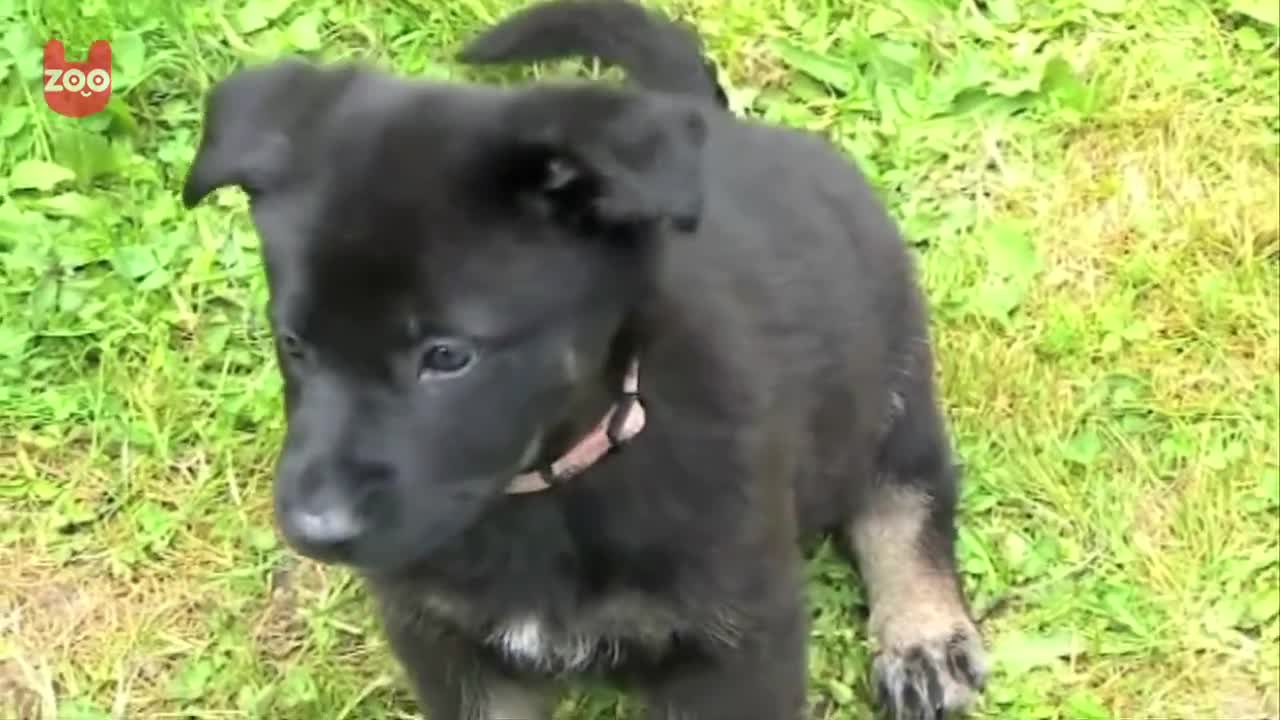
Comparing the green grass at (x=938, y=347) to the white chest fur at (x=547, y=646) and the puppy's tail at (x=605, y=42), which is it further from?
the puppy's tail at (x=605, y=42)

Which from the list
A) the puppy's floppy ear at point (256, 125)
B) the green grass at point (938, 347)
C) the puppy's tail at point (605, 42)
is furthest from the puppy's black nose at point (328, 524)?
the green grass at point (938, 347)

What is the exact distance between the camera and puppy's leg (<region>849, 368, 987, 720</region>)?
153 inches

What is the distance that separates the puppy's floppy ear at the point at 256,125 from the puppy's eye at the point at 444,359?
315 millimetres

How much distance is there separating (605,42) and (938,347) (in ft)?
3.54

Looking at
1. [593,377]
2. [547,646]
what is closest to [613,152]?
[593,377]

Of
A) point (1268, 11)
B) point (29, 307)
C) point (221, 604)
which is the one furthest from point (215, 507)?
point (1268, 11)

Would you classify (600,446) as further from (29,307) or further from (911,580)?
(29,307)

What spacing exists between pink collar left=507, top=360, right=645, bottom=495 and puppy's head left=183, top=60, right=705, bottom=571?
149 mm

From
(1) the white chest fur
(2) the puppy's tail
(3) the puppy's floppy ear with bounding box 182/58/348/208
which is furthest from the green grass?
(3) the puppy's floppy ear with bounding box 182/58/348/208

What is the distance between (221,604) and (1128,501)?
171cm

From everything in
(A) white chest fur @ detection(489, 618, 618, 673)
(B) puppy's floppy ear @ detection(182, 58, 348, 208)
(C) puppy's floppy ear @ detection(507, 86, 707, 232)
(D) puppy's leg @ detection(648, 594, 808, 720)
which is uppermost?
(C) puppy's floppy ear @ detection(507, 86, 707, 232)

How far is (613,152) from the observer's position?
255 centimetres

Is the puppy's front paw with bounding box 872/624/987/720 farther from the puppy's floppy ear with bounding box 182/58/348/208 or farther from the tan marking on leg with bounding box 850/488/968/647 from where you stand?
the puppy's floppy ear with bounding box 182/58/348/208

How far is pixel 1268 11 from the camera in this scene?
4.79 m
